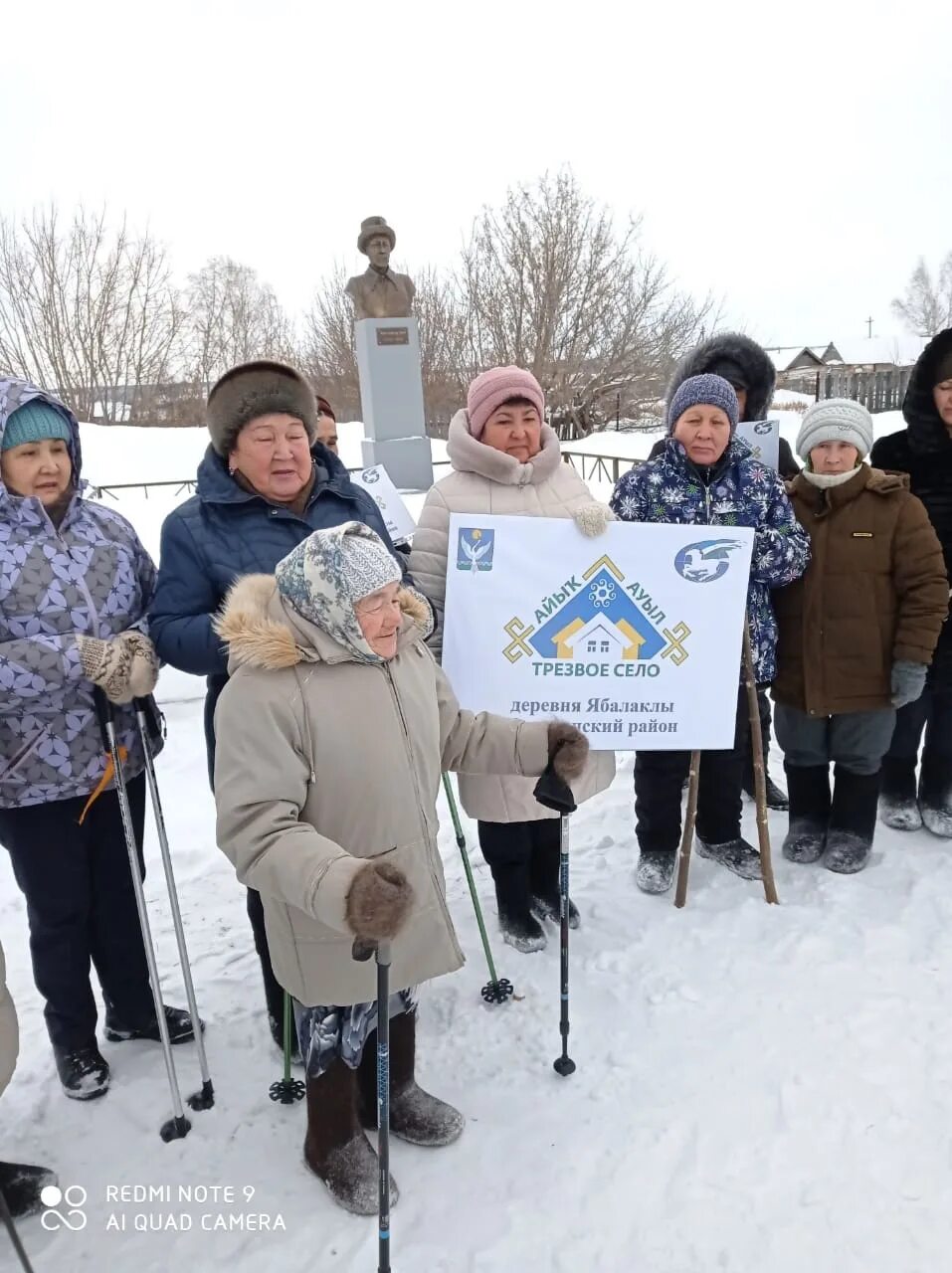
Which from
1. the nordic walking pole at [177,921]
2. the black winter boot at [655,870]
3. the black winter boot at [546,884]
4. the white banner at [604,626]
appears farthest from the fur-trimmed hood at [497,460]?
the black winter boot at [655,870]

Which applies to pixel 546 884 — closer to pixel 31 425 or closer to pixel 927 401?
pixel 31 425

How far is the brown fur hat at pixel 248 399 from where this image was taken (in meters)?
2.49

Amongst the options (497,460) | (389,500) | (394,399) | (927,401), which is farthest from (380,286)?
(497,460)

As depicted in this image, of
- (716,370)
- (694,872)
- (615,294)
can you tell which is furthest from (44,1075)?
(615,294)

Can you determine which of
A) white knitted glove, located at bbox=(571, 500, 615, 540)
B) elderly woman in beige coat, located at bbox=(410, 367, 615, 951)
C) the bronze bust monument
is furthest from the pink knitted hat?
the bronze bust monument

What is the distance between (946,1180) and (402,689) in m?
1.98

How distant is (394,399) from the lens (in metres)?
15.4

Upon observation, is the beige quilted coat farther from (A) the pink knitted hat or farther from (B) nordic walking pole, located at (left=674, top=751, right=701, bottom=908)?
(B) nordic walking pole, located at (left=674, top=751, right=701, bottom=908)

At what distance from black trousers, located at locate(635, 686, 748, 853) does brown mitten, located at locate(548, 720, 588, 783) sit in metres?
1.43

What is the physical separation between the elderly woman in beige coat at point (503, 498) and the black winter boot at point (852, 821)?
4.18 feet

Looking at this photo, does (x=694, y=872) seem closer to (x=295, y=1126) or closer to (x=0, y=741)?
(x=295, y=1126)

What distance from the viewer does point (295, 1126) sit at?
2512 mm

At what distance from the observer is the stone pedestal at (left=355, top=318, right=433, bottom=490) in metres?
15.0

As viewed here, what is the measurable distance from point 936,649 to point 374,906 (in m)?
3.22
